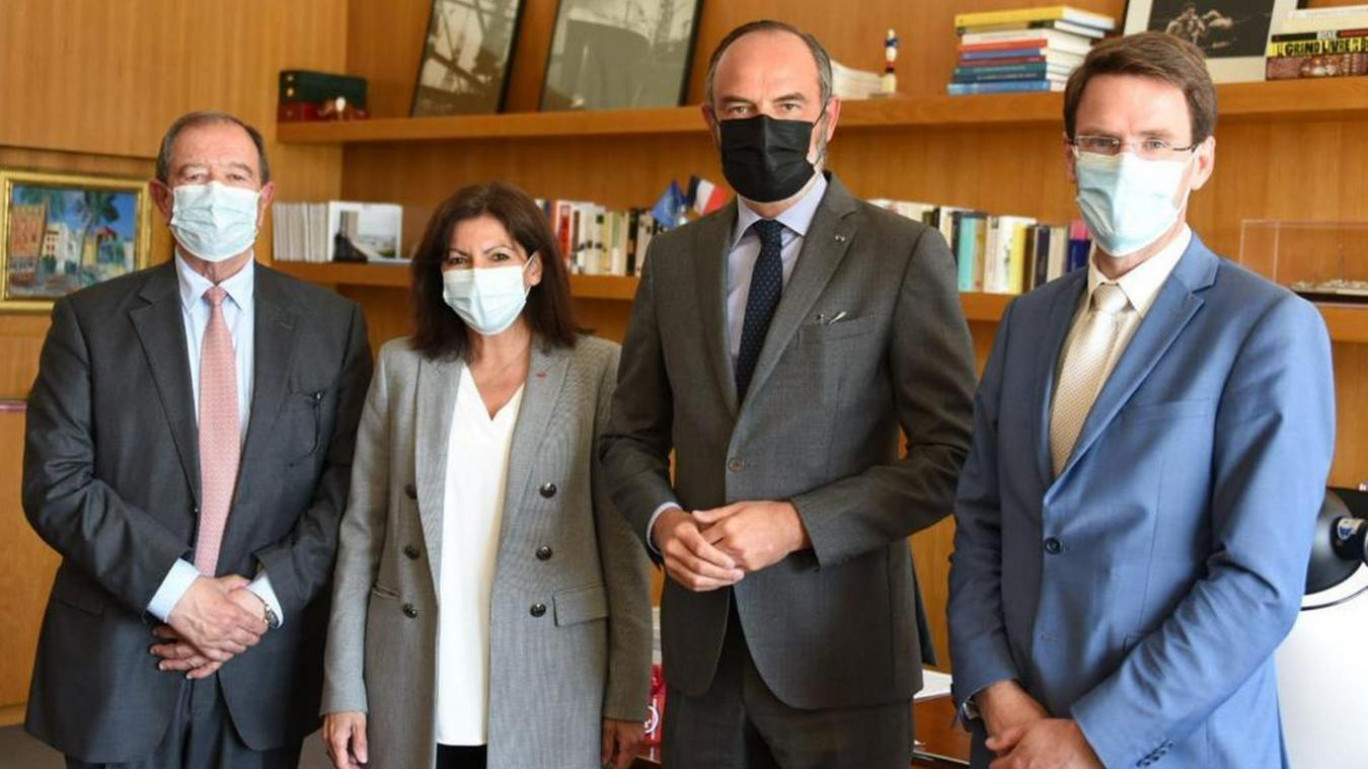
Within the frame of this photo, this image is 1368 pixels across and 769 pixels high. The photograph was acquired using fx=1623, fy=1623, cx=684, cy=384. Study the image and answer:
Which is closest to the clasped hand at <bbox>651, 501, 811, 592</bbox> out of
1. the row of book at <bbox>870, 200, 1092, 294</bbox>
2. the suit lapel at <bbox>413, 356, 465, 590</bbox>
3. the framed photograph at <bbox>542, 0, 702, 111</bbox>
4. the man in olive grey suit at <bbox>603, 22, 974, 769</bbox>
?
the man in olive grey suit at <bbox>603, 22, 974, 769</bbox>

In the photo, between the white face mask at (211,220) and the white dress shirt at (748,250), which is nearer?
the white dress shirt at (748,250)

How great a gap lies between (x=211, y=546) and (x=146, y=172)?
148 inches

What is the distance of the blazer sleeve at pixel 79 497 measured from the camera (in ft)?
9.08

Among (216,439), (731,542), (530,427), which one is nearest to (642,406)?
(530,427)

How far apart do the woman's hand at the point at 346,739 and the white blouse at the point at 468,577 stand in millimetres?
157

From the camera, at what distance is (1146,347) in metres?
2.01

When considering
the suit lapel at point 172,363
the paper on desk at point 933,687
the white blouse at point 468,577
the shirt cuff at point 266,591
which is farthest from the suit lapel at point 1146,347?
the suit lapel at point 172,363

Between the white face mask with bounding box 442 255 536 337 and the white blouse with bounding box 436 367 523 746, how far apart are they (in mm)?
188

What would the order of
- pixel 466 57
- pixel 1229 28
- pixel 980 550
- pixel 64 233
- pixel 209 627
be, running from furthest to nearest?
1. pixel 466 57
2. pixel 64 233
3. pixel 1229 28
4. pixel 209 627
5. pixel 980 550

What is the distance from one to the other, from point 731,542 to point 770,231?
0.54 meters

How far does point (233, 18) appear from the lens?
6.39 meters

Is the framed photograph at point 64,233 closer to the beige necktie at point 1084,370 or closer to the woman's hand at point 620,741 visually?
the woman's hand at point 620,741

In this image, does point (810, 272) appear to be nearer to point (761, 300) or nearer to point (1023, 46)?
point (761, 300)

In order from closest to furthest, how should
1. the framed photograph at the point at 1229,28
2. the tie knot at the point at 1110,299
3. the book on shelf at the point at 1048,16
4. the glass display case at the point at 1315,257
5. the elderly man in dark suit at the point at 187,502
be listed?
the tie knot at the point at 1110,299 < the elderly man in dark suit at the point at 187,502 < the glass display case at the point at 1315,257 < the framed photograph at the point at 1229,28 < the book on shelf at the point at 1048,16
